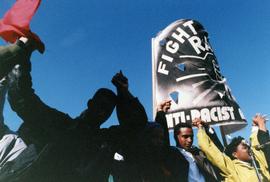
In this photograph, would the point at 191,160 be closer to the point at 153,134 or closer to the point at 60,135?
the point at 153,134

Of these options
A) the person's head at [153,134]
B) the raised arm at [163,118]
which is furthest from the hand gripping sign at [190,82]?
the person's head at [153,134]

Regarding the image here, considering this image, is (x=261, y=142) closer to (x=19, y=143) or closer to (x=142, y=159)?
(x=142, y=159)

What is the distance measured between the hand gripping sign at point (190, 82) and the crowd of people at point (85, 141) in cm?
471

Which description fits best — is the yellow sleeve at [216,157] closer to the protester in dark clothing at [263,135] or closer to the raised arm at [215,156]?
the raised arm at [215,156]

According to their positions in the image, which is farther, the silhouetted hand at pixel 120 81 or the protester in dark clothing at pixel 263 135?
the protester in dark clothing at pixel 263 135

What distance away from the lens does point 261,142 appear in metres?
3.96

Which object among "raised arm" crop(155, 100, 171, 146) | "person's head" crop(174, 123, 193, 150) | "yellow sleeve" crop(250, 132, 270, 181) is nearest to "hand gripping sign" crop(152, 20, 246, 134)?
"yellow sleeve" crop(250, 132, 270, 181)

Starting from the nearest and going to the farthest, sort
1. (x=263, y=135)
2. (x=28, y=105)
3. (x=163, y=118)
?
(x=28, y=105)
(x=163, y=118)
(x=263, y=135)

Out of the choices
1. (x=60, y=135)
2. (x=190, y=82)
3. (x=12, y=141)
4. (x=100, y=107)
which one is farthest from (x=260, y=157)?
(x=190, y=82)

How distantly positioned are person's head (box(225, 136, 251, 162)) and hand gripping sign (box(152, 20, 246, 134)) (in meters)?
3.46

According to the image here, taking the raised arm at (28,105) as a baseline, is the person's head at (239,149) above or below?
above

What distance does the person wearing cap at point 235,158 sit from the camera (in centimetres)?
352

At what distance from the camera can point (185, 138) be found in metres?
3.58

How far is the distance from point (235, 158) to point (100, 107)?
2128mm
